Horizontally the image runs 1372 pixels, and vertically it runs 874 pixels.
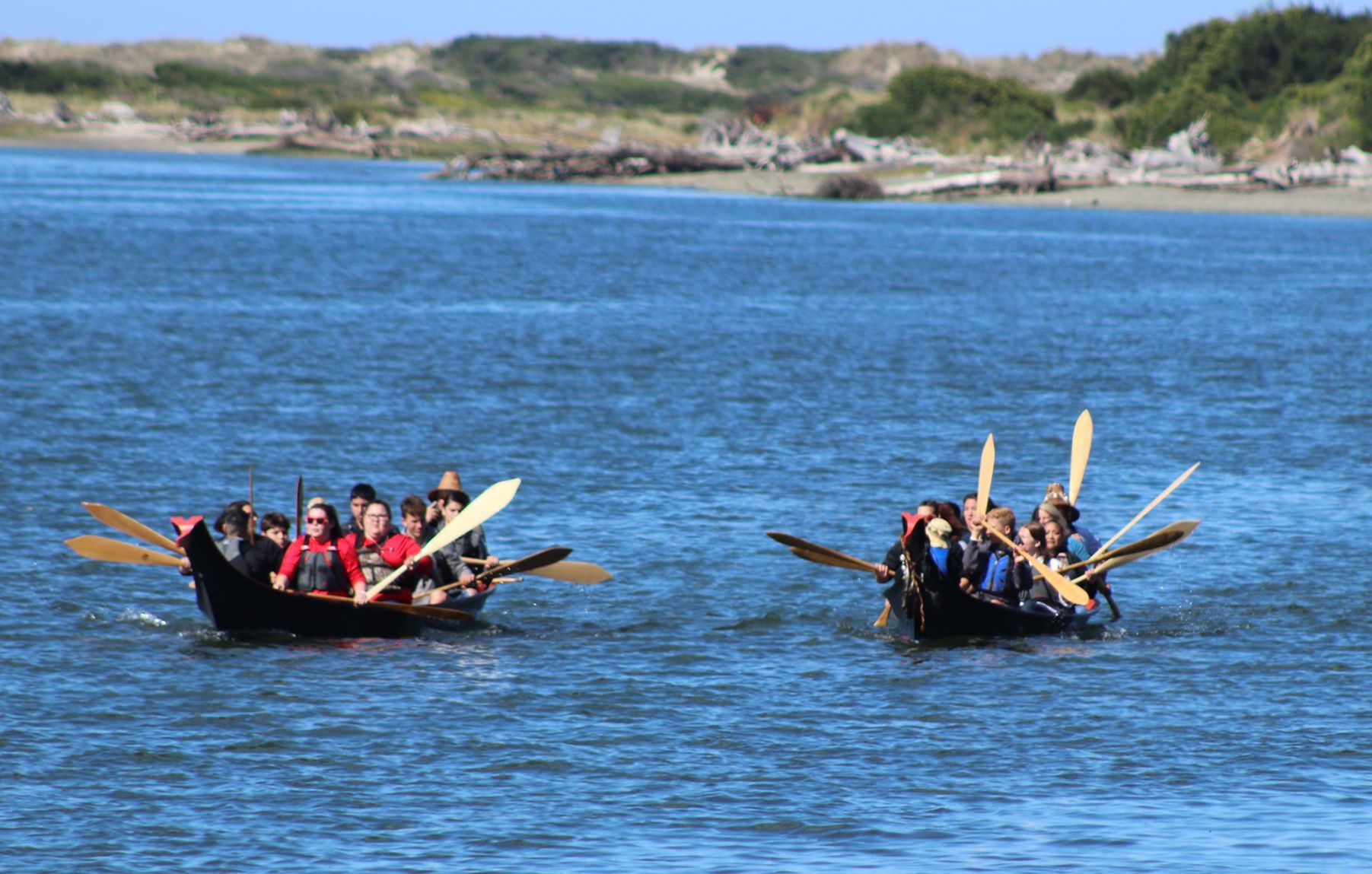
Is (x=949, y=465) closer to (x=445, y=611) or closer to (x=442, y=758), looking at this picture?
(x=445, y=611)

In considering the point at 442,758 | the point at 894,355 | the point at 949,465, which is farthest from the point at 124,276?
the point at 442,758

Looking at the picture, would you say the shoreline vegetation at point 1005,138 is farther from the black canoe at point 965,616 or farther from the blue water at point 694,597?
the black canoe at point 965,616

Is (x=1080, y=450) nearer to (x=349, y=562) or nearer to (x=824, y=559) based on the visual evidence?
(x=824, y=559)

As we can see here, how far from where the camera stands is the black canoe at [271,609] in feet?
51.5

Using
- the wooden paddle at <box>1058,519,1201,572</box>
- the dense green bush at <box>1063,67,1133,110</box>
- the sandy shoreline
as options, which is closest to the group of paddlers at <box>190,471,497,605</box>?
the wooden paddle at <box>1058,519,1201,572</box>

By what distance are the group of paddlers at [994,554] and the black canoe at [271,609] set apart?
171 inches

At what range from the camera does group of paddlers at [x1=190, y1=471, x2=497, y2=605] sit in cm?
1627

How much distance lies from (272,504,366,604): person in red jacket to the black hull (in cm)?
521

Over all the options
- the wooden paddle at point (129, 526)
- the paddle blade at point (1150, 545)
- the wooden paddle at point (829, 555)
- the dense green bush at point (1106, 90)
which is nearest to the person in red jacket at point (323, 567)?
the wooden paddle at point (129, 526)

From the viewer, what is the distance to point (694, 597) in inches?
750

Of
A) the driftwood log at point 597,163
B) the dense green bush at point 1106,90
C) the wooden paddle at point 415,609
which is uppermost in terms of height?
the dense green bush at point 1106,90

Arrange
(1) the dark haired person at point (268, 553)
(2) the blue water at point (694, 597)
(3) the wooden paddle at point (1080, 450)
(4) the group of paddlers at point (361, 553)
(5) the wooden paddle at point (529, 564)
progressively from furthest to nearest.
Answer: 1. (3) the wooden paddle at point (1080, 450)
2. (5) the wooden paddle at point (529, 564)
3. (1) the dark haired person at point (268, 553)
4. (4) the group of paddlers at point (361, 553)
5. (2) the blue water at point (694, 597)

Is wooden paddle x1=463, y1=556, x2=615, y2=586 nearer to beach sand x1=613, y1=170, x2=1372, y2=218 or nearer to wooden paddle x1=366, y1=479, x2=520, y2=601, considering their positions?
wooden paddle x1=366, y1=479, x2=520, y2=601

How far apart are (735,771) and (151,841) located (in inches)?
167
